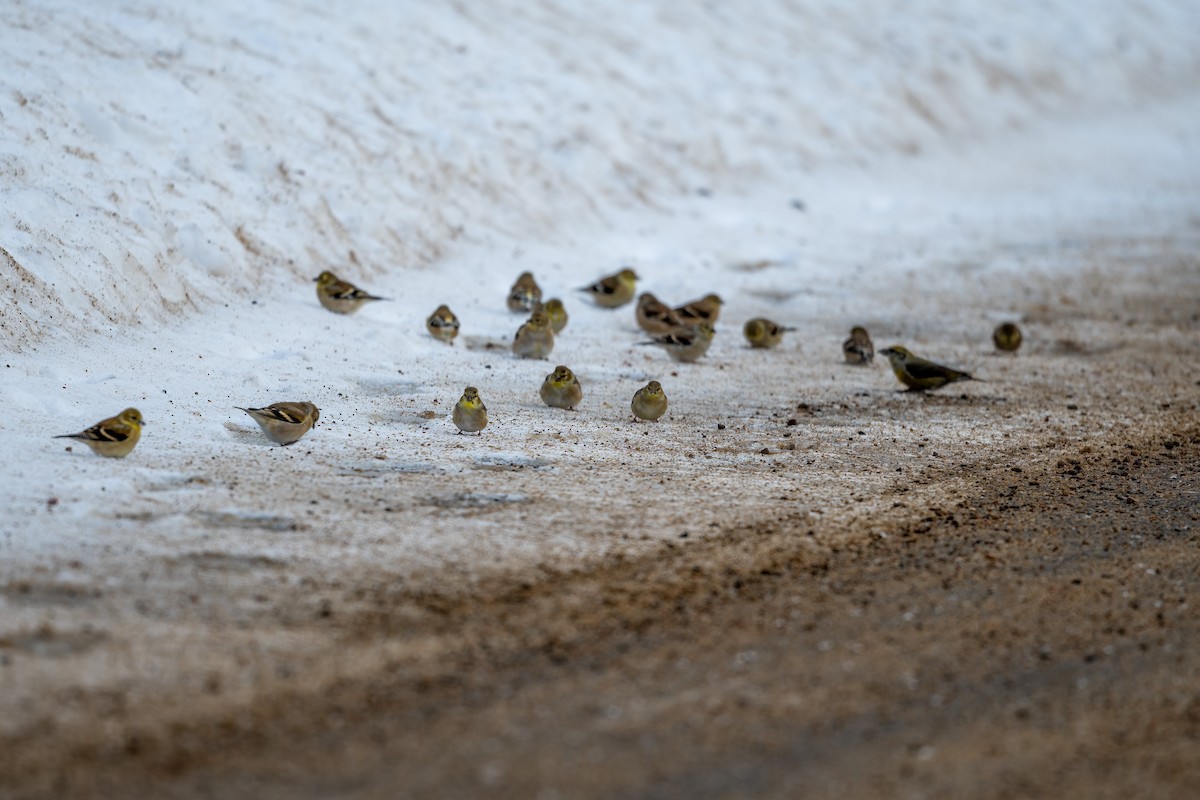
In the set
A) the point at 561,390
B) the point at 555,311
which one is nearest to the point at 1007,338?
the point at 555,311

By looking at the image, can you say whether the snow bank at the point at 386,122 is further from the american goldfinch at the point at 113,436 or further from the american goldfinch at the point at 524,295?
the american goldfinch at the point at 113,436

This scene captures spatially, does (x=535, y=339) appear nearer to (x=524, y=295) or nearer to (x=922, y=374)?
(x=524, y=295)

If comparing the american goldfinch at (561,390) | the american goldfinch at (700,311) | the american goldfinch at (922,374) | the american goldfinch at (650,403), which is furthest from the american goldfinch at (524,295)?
the american goldfinch at (922,374)

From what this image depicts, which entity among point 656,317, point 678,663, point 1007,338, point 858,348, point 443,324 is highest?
point 656,317

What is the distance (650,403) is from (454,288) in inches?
168

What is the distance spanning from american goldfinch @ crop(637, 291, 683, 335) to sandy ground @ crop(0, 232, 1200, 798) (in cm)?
432

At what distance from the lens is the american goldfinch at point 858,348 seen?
11.8 meters

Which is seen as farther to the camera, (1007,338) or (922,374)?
(1007,338)

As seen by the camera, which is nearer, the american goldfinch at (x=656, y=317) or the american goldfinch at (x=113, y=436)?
the american goldfinch at (x=113, y=436)

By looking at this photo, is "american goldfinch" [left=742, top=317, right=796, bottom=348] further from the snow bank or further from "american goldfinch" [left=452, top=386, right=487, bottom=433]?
"american goldfinch" [left=452, top=386, right=487, bottom=433]

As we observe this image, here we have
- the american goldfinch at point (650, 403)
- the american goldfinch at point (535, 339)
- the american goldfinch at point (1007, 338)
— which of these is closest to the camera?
the american goldfinch at point (650, 403)

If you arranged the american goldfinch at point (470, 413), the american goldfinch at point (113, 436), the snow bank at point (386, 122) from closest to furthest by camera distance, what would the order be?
the american goldfinch at point (113, 436)
the american goldfinch at point (470, 413)
the snow bank at point (386, 122)

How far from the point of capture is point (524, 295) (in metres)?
12.5

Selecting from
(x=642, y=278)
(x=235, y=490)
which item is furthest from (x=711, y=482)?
(x=642, y=278)
